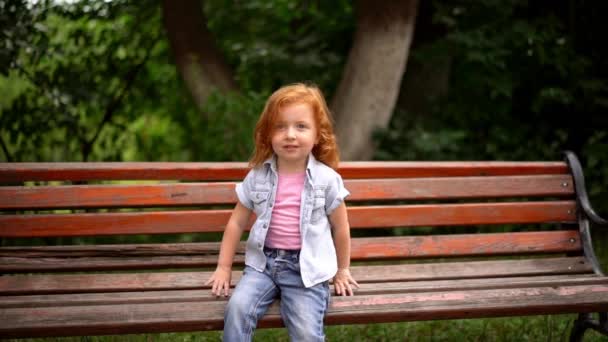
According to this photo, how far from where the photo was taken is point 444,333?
400 centimetres

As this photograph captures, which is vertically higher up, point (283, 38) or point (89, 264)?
point (283, 38)

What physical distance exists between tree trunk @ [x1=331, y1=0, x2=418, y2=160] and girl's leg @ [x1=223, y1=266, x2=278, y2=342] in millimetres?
2943

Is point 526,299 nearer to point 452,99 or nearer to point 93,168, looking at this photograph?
point 93,168

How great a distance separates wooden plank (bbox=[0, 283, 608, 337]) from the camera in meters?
2.56

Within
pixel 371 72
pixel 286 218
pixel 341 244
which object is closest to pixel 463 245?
pixel 341 244

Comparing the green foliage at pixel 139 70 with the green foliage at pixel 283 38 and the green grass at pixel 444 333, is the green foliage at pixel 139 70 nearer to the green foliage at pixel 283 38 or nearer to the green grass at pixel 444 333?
the green foliage at pixel 283 38

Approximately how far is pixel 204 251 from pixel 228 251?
15.3 inches

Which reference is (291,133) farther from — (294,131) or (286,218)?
(286,218)

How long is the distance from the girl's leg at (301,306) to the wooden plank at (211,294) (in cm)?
21

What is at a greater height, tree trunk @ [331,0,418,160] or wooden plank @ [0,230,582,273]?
tree trunk @ [331,0,418,160]

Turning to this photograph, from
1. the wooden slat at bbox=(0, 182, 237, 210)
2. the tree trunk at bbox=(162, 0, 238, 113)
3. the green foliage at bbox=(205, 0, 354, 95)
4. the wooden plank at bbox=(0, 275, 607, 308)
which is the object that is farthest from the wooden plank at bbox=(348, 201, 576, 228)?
the green foliage at bbox=(205, 0, 354, 95)

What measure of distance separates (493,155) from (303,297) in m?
3.97

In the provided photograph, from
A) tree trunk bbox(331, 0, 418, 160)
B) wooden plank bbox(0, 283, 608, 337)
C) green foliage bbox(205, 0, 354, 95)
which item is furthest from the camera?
green foliage bbox(205, 0, 354, 95)

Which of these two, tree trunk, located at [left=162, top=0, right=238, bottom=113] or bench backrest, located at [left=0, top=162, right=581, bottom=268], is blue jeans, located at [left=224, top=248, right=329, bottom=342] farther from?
tree trunk, located at [left=162, top=0, right=238, bottom=113]
